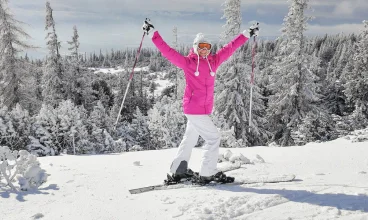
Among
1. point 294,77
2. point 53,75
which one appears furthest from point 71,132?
point 294,77

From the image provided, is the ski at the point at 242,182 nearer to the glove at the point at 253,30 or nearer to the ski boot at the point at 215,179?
the ski boot at the point at 215,179

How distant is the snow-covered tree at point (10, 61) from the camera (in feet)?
74.0

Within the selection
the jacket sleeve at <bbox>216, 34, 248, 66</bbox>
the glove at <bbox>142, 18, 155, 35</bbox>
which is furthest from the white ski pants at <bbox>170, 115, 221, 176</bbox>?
the glove at <bbox>142, 18, 155, 35</bbox>

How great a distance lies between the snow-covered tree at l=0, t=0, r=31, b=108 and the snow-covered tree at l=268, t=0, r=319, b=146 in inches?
821

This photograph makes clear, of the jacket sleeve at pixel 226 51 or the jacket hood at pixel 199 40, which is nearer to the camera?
the jacket hood at pixel 199 40

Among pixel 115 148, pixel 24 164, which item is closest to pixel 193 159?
pixel 24 164

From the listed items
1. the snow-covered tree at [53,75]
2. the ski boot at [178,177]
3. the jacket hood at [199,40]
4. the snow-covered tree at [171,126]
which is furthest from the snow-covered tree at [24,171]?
the snow-covered tree at [53,75]

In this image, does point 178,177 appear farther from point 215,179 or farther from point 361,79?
point 361,79

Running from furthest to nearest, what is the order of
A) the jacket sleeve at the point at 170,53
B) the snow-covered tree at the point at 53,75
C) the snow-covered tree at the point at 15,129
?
the snow-covered tree at the point at 53,75 → the snow-covered tree at the point at 15,129 → the jacket sleeve at the point at 170,53

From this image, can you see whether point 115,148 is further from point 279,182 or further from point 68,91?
point 279,182

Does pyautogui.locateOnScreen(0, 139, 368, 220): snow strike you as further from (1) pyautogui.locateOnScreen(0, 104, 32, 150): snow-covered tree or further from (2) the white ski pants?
(1) pyautogui.locateOnScreen(0, 104, 32, 150): snow-covered tree

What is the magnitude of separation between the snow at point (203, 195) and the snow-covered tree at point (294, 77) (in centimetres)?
2050

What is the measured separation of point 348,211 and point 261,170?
5.71 feet

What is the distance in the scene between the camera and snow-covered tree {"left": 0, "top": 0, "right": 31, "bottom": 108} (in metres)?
22.6
